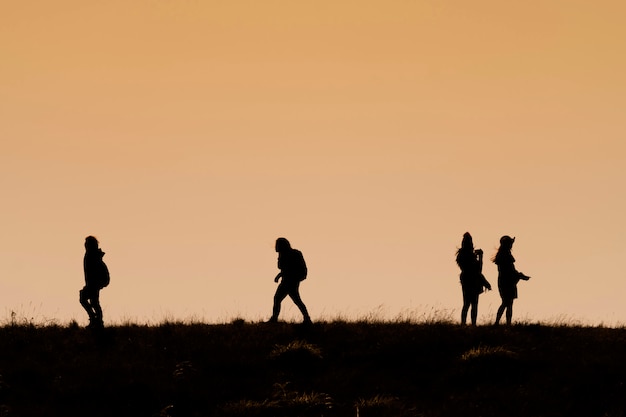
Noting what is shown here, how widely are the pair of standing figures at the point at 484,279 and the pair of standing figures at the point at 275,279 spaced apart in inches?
160

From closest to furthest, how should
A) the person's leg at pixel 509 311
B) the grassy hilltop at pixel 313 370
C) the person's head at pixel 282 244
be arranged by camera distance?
the grassy hilltop at pixel 313 370 < the person's head at pixel 282 244 < the person's leg at pixel 509 311

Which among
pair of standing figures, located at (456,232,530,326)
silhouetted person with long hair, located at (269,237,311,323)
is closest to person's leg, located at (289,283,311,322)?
silhouetted person with long hair, located at (269,237,311,323)

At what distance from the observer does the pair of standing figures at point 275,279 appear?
30047 millimetres

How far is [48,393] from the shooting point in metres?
25.5

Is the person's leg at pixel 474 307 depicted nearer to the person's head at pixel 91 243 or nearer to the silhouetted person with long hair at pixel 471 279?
the silhouetted person with long hair at pixel 471 279

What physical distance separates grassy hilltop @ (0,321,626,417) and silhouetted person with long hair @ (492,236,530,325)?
4.56ft

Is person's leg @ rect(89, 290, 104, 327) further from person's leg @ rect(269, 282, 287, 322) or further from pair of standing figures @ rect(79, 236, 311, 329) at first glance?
person's leg @ rect(269, 282, 287, 322)

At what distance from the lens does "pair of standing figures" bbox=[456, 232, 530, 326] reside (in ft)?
105

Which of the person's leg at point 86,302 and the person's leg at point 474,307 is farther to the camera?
the person's leg at point 474,307

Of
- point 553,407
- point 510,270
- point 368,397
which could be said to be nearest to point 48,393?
point 368,397

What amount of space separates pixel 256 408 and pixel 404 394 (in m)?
3.21

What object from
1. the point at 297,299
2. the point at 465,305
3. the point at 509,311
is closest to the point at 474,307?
the point at 465,305

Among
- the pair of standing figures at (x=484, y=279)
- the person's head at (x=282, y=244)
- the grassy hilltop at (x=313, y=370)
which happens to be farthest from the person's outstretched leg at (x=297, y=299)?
the pair of standing figures at (x=484, y=279)

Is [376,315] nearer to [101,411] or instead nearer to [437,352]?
[437,352]
